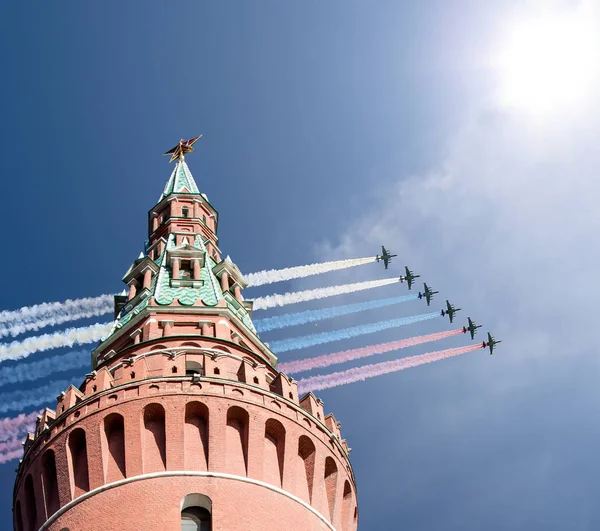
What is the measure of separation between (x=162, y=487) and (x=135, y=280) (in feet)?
66.3

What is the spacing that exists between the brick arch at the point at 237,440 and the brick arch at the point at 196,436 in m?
0.82

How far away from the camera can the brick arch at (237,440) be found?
40.4 meters

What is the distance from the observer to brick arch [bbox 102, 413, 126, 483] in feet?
131

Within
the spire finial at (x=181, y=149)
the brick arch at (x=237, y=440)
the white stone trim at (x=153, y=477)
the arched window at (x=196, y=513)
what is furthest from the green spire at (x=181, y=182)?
the arched window at (x=196, y=513)

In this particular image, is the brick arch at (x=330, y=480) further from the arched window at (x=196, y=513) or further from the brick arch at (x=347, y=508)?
the arched window at (x=196, y=513)

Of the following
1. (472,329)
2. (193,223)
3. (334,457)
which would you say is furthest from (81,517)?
(472,329)

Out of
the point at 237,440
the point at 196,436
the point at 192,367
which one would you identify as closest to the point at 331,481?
the point at 237,440

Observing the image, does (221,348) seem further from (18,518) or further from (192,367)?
(18,518)

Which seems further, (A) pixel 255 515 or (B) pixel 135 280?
(B) pixel 135 280

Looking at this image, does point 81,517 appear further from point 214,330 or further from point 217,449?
point 214,330

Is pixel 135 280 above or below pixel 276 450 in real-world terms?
above

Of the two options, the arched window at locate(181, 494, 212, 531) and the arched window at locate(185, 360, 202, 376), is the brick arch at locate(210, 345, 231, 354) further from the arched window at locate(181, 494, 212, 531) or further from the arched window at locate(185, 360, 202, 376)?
the arched window at locate(181, 494, 212, 531)

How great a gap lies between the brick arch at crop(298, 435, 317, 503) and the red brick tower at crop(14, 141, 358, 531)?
0.04 m

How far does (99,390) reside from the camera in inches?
1706
